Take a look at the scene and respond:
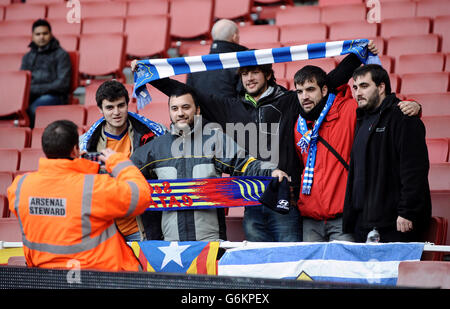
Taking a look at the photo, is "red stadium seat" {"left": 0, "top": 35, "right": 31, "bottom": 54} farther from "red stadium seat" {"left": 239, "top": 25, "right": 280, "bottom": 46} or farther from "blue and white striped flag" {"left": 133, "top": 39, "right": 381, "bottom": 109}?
"blue and white striped flag" {"left": 133, "top": 39, "right": 381, "bottom": 109}

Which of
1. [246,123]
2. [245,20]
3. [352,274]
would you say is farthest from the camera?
[245,20]

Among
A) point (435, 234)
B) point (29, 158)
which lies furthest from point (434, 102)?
point (29, 158)

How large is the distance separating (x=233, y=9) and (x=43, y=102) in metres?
2.74

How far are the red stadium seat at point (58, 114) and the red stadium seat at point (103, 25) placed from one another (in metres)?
→ 1.84

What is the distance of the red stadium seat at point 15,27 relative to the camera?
27.5 ft

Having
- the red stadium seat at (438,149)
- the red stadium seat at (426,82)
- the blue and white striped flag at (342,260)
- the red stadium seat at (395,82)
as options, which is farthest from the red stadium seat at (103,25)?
the blue and white striped flag at (342,260)

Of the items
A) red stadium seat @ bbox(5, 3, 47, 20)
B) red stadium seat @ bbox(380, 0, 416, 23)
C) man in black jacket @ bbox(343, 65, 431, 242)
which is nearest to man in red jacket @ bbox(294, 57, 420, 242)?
man in black jacket @ bbox(343, 65, 431, 242)

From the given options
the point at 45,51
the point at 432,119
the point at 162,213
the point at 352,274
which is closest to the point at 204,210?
the point at 162,213

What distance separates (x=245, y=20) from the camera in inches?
326

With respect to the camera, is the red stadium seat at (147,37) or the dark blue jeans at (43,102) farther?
the red stadium seat at (147,37)

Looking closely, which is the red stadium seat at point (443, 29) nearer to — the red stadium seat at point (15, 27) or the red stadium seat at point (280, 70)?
the red stadium seat at point (280, 70)

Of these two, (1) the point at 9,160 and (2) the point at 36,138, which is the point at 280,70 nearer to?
(2) the point at 36,138
